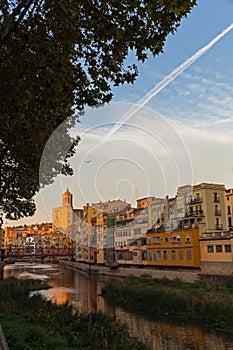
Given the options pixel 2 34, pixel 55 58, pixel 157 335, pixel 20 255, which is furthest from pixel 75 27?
pixel 20 255

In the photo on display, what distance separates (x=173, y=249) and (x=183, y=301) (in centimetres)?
2173

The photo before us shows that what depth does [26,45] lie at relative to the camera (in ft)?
28.3

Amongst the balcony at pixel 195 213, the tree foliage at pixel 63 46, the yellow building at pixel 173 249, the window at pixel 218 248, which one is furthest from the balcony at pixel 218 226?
the tree foliage at pixel 63 46

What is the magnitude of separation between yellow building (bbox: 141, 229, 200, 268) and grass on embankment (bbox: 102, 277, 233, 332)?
811 cm

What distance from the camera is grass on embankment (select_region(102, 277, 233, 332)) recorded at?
25047mm

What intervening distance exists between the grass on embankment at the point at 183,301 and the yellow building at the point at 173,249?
811 centimetres

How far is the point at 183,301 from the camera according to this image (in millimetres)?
28484

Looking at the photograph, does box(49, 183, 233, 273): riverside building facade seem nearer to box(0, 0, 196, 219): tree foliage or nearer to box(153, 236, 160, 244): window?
box(153, 236, 160, 244): window

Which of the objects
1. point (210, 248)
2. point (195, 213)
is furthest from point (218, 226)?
point (210, 248)

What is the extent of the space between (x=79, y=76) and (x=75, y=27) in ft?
6.90

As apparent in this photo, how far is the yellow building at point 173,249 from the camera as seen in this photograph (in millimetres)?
46719

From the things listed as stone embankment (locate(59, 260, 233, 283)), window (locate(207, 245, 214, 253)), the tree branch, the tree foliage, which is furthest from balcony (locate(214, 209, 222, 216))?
the tree branch

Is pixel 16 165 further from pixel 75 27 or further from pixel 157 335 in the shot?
pixel 157 335

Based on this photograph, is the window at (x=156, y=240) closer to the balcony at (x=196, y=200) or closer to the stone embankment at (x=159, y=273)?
the stone embankment at (x=159, y=273)
